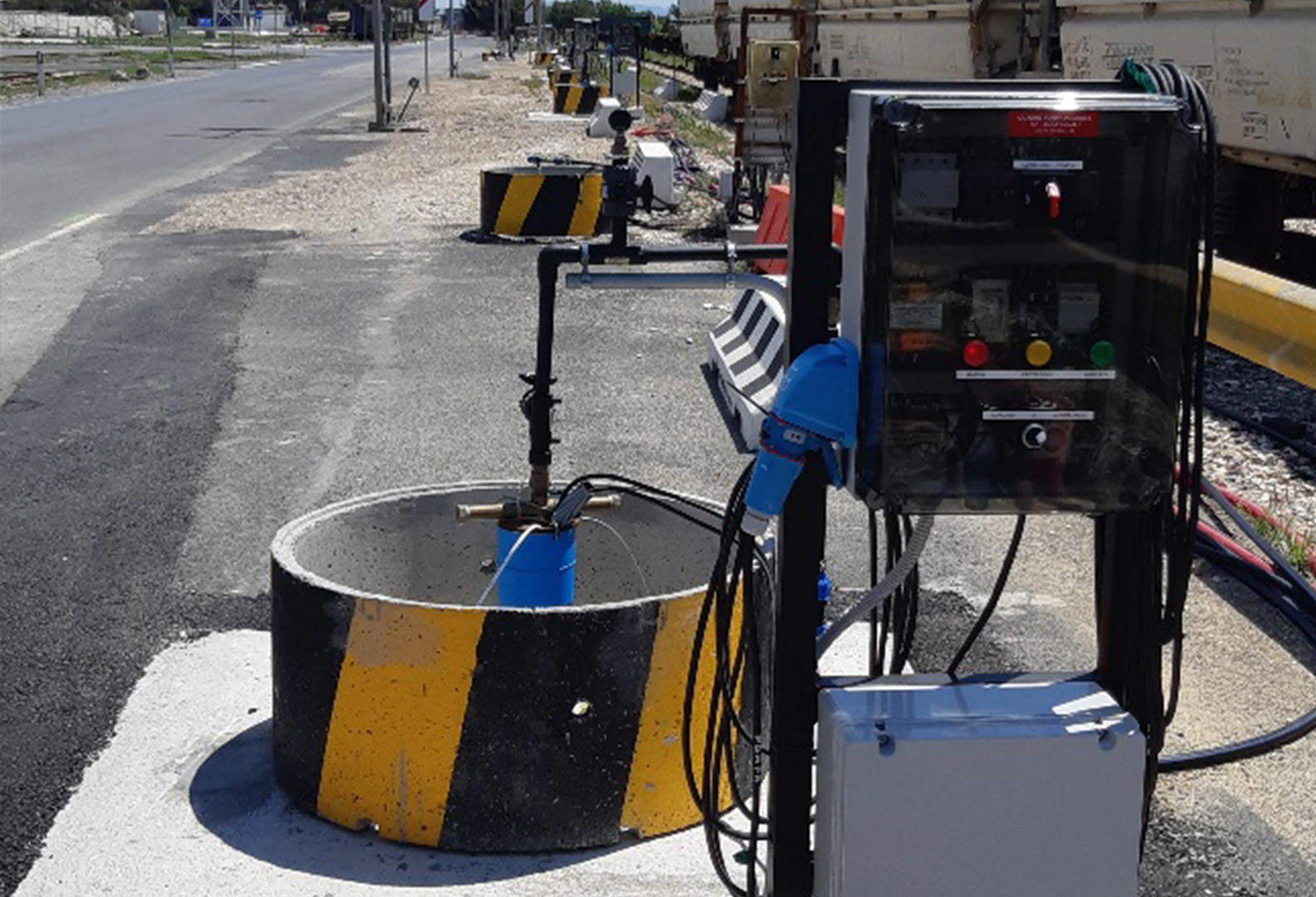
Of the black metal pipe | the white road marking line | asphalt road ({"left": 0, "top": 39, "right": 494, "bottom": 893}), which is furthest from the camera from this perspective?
the white road marking line

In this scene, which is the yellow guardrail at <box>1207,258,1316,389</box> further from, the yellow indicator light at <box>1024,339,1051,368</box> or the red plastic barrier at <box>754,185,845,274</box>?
the yellow indicator light at <box>1024,339,1051,368</box>

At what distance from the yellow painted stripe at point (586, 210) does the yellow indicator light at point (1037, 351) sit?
38.9 feet

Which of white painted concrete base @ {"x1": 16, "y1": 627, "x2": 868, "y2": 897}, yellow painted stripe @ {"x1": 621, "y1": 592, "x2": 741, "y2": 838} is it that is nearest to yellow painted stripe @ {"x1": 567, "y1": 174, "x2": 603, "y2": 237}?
white painted concrete base @ {"x1": 16, "y1": 627, "x2": 868, "y2": 897}

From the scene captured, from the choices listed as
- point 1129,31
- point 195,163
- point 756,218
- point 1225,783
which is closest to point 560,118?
point 195,163

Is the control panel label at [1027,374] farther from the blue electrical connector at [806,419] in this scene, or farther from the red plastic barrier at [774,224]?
the red plastic barrier at [774,224]

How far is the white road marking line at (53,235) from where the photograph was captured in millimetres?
13719

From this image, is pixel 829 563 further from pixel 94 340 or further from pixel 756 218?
pixel 756 218

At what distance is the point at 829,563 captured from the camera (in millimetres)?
6266

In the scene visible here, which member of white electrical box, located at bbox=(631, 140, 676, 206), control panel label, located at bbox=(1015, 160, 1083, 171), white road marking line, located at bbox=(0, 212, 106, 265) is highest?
control panel label, located at bbox=(1015, 160, 1083, 171)

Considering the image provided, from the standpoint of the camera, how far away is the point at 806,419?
2963 mm

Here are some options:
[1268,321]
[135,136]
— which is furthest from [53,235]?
[135,136]

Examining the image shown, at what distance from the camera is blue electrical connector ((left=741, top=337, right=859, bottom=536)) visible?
2949 mm

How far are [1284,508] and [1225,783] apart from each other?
271 cm

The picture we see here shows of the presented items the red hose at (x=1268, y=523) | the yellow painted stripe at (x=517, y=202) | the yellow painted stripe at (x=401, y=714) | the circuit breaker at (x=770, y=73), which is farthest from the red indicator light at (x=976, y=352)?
the circuit breaker at (x=770, y=73)
